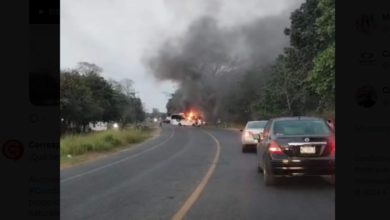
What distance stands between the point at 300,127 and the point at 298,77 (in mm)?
29170

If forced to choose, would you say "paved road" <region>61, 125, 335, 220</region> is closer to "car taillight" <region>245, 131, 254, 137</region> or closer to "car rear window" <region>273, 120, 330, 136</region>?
"car rear window" <region>273, 120, 330, 136</region>

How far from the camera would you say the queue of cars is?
38.6 feet

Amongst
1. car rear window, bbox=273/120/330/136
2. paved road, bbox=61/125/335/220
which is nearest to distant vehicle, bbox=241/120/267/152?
paved road, bbox=61/125/335/220

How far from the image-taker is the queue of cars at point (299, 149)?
38.6 ft

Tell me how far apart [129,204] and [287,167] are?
342 centimetres

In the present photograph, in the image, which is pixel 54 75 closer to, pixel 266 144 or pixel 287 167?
pixel 287 167

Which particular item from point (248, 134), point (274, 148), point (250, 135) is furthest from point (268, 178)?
point (248, 134)

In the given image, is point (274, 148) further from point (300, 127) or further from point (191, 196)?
point (191, 196)

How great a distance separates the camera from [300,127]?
41.9 feet

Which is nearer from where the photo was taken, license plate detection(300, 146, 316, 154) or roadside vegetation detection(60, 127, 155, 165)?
license plate detection(300, 146, 316, 154)

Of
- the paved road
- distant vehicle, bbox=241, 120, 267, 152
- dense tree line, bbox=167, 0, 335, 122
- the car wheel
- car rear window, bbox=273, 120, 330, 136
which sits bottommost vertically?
the paved road

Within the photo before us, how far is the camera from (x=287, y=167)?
12.0 metres

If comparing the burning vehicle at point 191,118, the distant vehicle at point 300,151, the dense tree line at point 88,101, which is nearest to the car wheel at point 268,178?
the distant vehicle at point 300,151
